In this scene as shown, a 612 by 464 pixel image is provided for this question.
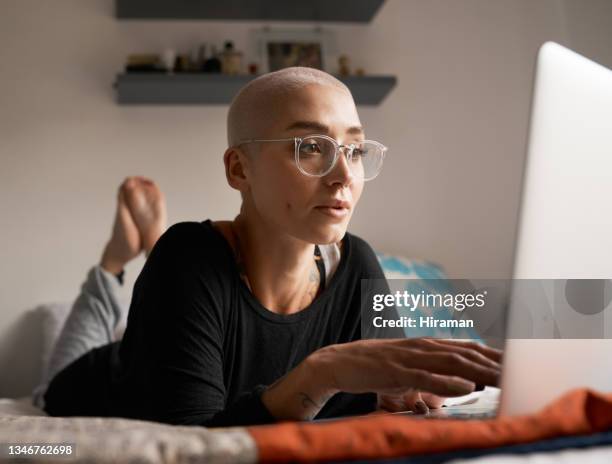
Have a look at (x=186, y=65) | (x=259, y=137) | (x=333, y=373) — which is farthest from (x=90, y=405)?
(x=186, y=65)

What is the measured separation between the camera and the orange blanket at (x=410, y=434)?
478mm

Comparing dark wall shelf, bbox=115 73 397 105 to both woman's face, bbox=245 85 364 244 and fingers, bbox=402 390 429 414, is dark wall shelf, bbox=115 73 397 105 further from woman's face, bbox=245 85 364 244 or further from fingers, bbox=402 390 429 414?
fingers, bbox=402 390 429 414

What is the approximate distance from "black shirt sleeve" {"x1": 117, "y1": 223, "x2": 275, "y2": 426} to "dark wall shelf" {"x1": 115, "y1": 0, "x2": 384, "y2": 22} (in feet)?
6.13

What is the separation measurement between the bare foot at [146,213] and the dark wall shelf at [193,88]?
2.46ft

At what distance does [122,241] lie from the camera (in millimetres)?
2057

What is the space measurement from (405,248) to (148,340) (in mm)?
2144

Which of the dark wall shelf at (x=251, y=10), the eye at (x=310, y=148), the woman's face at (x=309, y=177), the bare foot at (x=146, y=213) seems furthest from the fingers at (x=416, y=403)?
the dark wall shelf at (x=251, y=10)

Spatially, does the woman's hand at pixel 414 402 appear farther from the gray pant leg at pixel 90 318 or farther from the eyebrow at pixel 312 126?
the gray pant leg at pixel 90 318

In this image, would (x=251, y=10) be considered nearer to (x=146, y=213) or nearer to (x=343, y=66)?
(x=343, y=66)

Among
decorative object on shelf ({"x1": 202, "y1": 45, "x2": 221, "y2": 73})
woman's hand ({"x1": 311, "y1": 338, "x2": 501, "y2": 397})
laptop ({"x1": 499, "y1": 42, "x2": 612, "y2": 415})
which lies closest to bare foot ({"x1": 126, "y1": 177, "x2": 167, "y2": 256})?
decorative object on shelf ({"x1": 202, "y1": 45, "x2": 221, "y2": 73})

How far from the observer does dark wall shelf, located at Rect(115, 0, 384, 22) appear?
2.82 m

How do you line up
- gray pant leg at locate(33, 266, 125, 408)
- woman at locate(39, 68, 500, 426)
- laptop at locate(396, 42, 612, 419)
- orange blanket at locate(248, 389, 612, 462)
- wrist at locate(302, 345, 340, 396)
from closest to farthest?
orange blanket at locate(248, 389, 612, 462) < laptop at locate(396, 42, 612, 419) < wrist at locate(302, 345, 340, 396) < woman at locate(39, 68, 500, 426) < gray pant leg at locate(33, 266, 125, 408)

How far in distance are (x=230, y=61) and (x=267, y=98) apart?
1.75m

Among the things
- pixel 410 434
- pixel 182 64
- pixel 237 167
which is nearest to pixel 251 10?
pixel 182 64
